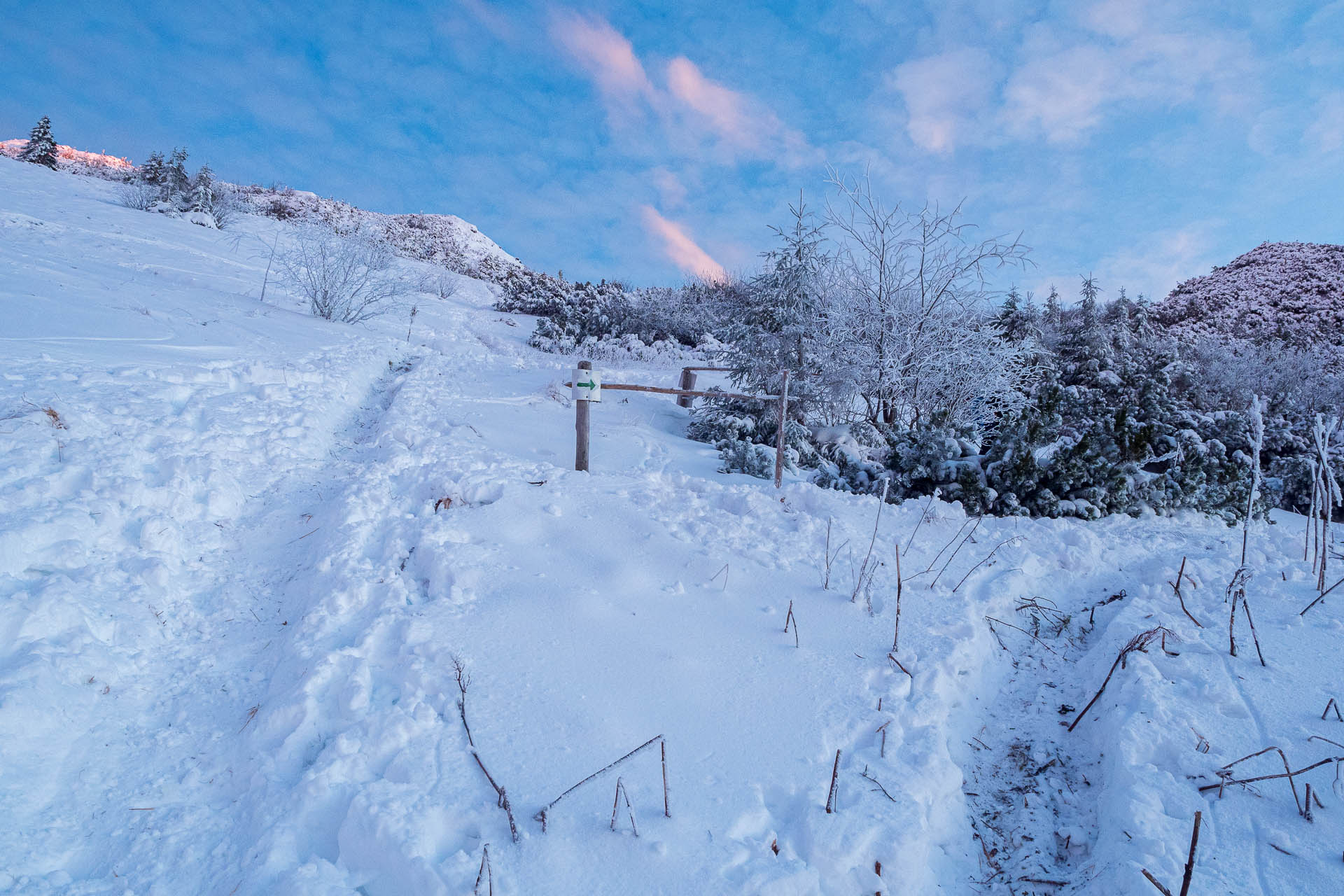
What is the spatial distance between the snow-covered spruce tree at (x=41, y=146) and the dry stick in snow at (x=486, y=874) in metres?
44.6

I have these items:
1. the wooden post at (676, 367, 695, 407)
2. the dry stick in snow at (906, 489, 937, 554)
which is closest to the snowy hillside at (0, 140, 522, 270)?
the wooden post at (676, 367, 695, 407)

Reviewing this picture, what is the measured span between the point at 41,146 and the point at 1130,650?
155ft

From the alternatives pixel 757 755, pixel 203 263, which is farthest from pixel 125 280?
pixel 757 755

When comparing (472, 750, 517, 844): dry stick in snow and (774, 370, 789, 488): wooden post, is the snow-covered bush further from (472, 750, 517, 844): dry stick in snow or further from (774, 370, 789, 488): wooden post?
(472, 750, 517, 844): dry stick in snow

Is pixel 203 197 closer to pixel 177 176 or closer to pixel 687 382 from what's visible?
pixel 177 176

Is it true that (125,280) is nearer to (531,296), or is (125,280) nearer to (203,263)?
(203,263)

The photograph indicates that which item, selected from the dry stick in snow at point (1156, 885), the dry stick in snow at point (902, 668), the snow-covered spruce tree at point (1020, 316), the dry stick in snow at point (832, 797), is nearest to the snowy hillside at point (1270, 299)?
the snow-covered spruce tree at point (1020, 316)

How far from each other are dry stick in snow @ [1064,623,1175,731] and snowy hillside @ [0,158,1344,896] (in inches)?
1.6

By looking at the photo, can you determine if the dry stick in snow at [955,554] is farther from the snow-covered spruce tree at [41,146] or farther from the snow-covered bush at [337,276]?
the snow-covered spruce tree at [41,146]

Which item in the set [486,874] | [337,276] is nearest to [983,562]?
[486,874]

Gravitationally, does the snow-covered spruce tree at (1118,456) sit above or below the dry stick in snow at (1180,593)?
above

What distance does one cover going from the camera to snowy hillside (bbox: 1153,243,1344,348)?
2395 centimetres

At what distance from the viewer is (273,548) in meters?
4.11

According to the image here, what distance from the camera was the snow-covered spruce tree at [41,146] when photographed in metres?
31.1
